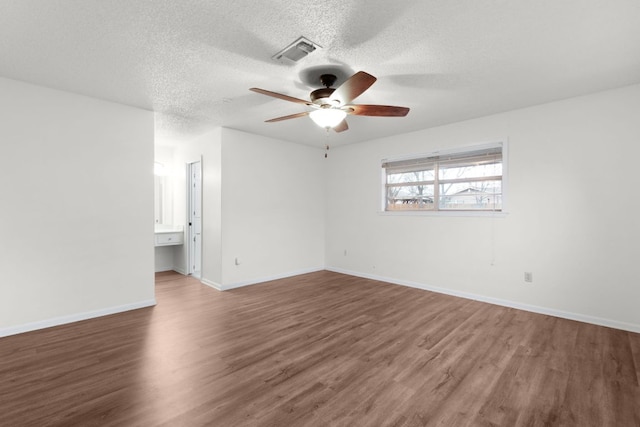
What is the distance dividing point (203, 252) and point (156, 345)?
245 cm

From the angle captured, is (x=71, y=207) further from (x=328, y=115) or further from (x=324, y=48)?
(x=324, y=48)

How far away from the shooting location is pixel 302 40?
85.1 inches

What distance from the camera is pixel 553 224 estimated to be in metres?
3.49

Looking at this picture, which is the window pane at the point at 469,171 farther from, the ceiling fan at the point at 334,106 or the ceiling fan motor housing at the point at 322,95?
the ceiling fan motor housing at the point at 322,95

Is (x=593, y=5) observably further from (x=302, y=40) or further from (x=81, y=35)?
(x=81, y=35)

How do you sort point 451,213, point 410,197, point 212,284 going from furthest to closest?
point 410,197
point 212,284
point 451,213

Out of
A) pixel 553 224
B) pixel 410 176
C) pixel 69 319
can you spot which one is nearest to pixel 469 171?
pixel 410 176

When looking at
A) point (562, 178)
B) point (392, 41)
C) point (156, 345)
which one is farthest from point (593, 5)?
point (156, 345)

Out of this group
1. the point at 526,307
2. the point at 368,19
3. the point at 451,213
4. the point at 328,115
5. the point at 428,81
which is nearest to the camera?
the point at 368,19

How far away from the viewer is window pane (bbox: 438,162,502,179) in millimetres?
3998

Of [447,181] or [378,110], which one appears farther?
[447,181]

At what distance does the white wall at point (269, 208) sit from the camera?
15.4ft

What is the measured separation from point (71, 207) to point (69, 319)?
4.16 ft

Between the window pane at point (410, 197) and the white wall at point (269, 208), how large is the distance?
1.61 metres
